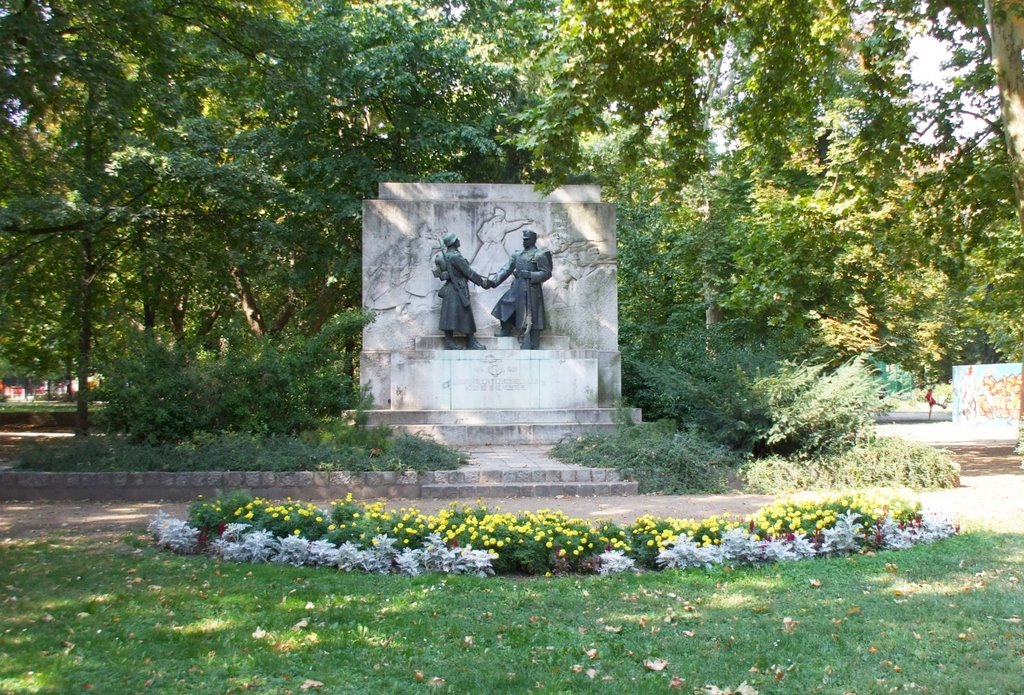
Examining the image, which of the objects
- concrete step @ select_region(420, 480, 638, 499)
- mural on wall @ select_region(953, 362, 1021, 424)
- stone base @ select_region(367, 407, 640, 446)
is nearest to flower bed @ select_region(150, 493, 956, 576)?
concrete step @ select_region(420, 480, 638, 499)

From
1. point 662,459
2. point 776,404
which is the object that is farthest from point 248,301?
point 776,404

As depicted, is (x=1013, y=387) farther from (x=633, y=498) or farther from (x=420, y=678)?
(x=420, y=678)

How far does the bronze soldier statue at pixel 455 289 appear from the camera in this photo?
18.2 meters

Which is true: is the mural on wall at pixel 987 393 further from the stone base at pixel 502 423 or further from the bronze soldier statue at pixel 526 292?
the bronze soldier statue at pixel 526 292

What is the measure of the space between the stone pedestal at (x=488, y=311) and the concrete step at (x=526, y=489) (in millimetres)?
5308

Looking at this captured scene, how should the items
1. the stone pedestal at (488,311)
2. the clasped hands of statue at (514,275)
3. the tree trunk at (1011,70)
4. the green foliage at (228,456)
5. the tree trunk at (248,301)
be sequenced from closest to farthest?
the tree trunk at (1011,70)
the green foliage at (228,456)
the stone pedestal at (488,311)
the clasped hands of statue at (514,275)
the tree trunk at (248,301)

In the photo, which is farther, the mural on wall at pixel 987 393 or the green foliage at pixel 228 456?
the mural on wall at pixel 987 393

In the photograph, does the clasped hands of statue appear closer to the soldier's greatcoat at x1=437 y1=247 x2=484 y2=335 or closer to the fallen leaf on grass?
the soldier's greatcoat at x1=437 y1=247 x2=484 y2=335

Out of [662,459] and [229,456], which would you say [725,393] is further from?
[229,456]

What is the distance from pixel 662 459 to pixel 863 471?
2835mm

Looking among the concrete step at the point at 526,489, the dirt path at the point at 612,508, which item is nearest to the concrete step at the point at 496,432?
the concrete step at the point at 526,489

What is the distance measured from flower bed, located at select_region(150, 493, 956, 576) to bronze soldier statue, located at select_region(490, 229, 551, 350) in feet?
32.7

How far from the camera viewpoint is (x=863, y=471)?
12.9 m

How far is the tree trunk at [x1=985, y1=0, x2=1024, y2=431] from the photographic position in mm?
9945
